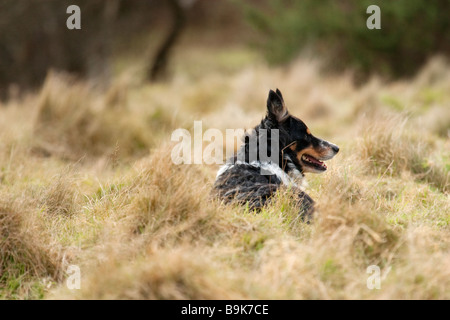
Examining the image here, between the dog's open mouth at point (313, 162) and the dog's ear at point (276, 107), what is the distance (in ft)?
1.44

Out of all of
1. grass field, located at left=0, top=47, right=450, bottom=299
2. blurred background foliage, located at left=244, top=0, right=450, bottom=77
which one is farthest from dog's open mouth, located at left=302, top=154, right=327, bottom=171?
blurred background foliage, located at left=244, top=0, right=450, bottom=77

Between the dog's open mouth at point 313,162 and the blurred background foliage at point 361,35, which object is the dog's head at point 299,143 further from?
the blurred background foliage at point 361,35

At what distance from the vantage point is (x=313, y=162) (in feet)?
16.6

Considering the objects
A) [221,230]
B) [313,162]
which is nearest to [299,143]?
[313,162]

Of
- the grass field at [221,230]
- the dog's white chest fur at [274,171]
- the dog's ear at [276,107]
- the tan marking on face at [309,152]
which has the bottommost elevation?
the grass field at [221,230]

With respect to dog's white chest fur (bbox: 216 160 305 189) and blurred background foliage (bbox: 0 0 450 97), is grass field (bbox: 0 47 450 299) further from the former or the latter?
blurred background foliage (bbox: 0 0 450 97)

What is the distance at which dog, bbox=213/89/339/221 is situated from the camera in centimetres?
448

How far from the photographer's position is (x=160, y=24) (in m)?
23.9

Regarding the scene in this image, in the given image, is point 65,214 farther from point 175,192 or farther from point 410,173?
point 410,173

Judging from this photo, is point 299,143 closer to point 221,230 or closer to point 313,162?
point 313,162

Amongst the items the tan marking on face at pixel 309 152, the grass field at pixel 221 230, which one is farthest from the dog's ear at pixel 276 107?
the grass field at pixel 221 230

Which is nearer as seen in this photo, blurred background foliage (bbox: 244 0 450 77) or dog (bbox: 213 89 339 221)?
dog (bbox: 213 89 339 221)

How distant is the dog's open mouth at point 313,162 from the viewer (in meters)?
5.01

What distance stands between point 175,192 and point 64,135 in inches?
158
